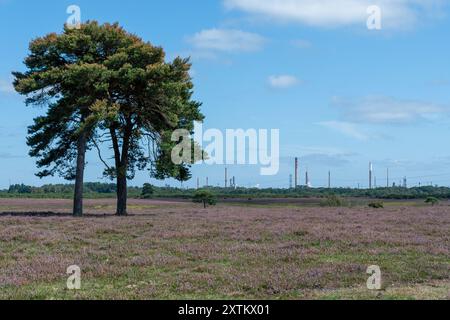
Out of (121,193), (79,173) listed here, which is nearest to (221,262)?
(79,173)

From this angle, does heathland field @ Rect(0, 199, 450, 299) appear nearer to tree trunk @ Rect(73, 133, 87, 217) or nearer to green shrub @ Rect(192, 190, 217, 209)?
tree trunk @ Rect(73, 133, 87, 217)

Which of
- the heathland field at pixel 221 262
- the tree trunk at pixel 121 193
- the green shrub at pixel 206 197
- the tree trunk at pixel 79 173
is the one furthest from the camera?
the green shrub at pixel 206 197

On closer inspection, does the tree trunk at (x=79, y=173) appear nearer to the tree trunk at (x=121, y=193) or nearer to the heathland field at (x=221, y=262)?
the tree trunk at (x=121, y=193)

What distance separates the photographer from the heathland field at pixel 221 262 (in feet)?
42.7

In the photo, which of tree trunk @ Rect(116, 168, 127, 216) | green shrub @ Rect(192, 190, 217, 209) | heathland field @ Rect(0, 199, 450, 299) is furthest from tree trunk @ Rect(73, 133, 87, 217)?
green shrub @ Rect(192, 190, 217, 209)

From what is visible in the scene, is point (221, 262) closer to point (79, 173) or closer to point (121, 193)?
point (79, 173)

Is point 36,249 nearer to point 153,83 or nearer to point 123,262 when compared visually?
point 123,262

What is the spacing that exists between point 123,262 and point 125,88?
25.2m

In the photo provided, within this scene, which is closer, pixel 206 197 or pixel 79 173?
pixel 79 173

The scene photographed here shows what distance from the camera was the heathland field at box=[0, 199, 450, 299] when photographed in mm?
13016

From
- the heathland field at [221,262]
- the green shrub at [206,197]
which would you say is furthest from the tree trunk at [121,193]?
the green shrub at [206,197]

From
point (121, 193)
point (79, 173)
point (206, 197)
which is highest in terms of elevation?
point (79, 173)

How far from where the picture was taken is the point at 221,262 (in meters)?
17.7

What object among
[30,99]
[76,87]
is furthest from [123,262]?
[30,99]
